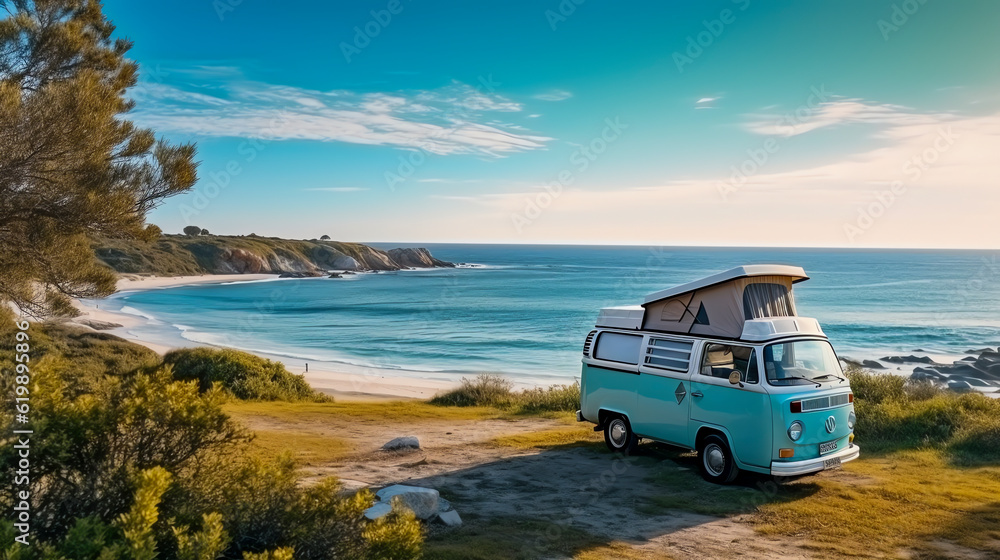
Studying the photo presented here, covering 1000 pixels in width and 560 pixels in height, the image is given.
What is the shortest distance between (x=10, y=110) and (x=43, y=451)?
5.85 m

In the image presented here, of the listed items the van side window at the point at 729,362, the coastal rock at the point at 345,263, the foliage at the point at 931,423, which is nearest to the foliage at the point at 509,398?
the foliage at the point at 931,423

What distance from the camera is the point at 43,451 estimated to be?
15.7ft

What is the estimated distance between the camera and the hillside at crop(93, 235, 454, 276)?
106 m

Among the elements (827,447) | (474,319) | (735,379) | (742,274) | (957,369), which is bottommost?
(474,319)

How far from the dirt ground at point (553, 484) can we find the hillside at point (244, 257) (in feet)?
290

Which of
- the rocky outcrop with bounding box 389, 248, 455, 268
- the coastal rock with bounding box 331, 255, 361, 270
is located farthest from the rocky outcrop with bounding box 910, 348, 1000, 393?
the rocky outcrop with bounding box 389, 248, 455, 268

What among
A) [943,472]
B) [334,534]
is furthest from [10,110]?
[943,472]

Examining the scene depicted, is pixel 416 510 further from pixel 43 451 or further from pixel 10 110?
pixel 10 110

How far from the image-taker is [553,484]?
1032 centimetres

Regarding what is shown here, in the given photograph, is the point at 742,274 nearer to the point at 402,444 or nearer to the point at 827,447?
the point at 827,447

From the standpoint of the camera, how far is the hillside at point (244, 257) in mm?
105875

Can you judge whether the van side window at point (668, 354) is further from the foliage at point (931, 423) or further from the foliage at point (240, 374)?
the foliage at point (240, 374)

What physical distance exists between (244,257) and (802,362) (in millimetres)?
121270
